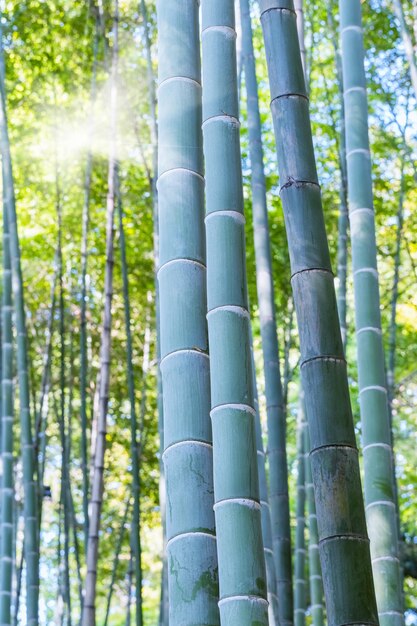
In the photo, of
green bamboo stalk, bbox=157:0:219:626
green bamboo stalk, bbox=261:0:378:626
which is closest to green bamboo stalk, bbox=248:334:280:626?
green bamboo stalk, bbox=157:0:219:626

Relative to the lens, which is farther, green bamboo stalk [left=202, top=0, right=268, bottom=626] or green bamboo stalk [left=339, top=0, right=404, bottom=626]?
green bamboo stalk [left=339, top=0, right=404, bottom=626]

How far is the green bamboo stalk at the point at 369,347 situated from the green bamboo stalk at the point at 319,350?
0.82 meters

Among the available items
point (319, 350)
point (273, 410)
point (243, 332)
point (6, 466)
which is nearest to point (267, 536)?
point (273, 410)

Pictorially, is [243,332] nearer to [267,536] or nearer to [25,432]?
[267,536]

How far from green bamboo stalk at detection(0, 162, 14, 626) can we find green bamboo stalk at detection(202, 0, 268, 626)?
226 centimetres

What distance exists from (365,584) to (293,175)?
90 centimetres

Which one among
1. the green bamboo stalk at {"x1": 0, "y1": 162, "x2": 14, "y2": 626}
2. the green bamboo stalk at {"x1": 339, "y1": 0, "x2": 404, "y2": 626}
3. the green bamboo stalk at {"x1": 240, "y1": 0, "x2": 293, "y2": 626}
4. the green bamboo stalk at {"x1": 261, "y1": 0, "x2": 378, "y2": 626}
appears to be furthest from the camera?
the green bamboo stalk at {"x1": 0, "y1": 162, "x2": 14, "y2": 626}

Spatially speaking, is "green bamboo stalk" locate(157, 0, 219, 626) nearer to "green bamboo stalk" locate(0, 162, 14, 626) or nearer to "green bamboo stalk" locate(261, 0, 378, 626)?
"green bamboo stalk" locate(261, 0, 378, 626)

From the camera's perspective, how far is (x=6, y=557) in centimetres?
444

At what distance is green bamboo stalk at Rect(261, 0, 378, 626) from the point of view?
1.77 meters

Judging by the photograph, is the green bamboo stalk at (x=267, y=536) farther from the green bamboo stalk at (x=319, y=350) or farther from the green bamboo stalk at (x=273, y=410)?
the green bamboo stalk at (x=319, y=350)

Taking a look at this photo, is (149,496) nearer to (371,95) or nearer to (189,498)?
(371,95)

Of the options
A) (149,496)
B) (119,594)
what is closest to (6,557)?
(149,496)

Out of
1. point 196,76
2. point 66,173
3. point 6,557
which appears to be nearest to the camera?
point 196,76
